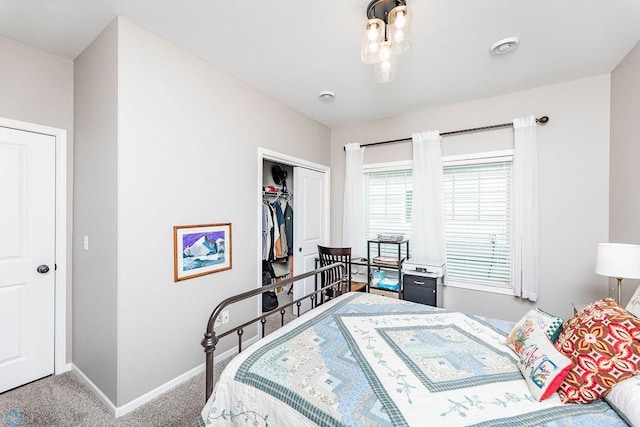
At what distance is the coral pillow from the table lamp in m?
1.09

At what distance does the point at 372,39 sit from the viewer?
1.53 metres

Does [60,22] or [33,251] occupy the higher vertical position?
[60,22]

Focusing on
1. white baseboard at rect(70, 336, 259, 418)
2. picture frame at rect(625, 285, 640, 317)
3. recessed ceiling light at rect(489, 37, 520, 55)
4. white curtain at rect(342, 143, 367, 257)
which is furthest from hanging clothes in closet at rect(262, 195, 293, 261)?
picture frame at rect(625, 285, 640, 317)

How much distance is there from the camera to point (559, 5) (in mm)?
1662

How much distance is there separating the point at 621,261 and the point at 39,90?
→ 4.29 meters

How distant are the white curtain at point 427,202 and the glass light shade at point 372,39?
1800 millimetres

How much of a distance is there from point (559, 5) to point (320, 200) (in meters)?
2.81

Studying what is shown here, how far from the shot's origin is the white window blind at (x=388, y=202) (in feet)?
11.5

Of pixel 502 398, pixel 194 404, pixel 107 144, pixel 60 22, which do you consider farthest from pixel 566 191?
pixel 60 22

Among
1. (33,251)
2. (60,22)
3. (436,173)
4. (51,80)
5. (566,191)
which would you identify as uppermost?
(60,22)

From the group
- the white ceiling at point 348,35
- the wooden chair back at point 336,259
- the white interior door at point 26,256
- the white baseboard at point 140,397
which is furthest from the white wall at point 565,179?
the white interior door at point 26,256

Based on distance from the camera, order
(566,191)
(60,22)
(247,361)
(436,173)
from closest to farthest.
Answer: (247,361) < (60,22) < (566,191) < (436,173)

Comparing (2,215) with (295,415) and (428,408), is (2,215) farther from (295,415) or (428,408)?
(428,408)

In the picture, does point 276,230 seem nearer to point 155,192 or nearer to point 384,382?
point 155,192
